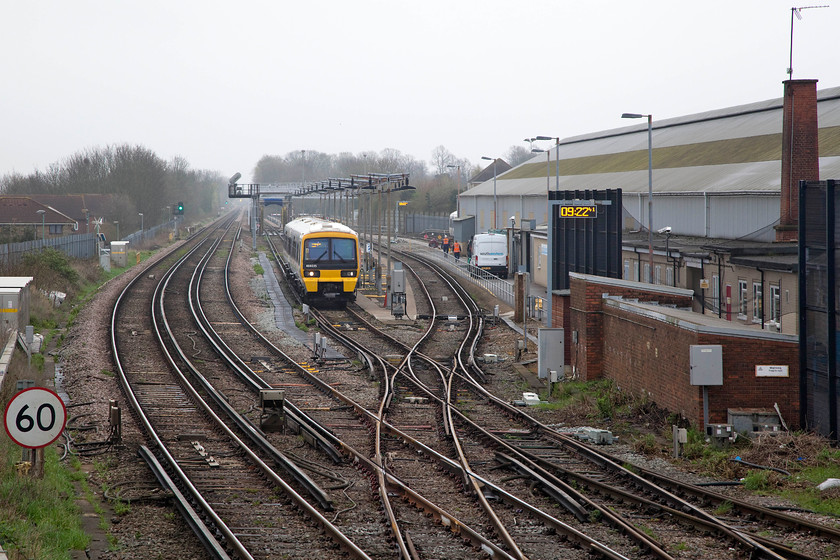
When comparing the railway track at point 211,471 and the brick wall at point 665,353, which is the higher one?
the brick wall at point 665,353

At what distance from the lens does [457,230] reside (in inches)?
2613

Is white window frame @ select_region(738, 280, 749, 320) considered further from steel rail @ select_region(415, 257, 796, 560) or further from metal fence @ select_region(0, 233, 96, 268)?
metal fence @ select_region(0, 233, 96, 268)

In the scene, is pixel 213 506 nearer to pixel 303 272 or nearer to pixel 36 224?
pixel 303 272

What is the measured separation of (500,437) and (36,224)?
6263 centimetres

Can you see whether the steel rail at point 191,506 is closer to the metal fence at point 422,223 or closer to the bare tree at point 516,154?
the metal fence at point 422,223

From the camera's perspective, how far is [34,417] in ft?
32.9

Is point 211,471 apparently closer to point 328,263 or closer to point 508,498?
point 508,498

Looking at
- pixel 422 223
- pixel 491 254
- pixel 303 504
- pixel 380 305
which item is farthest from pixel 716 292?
pixel 422 223

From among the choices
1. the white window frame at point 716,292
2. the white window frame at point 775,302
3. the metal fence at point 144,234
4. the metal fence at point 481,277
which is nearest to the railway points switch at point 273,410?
the white window frame at point 775,302

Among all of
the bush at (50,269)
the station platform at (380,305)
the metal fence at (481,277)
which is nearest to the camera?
the station platform at (380,305)

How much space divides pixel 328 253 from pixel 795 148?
54.6 feet

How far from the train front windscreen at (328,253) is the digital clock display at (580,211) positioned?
12.0 meters

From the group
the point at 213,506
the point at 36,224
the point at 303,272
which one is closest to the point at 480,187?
the point at 36,224

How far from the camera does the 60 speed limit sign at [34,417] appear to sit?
9922mm
